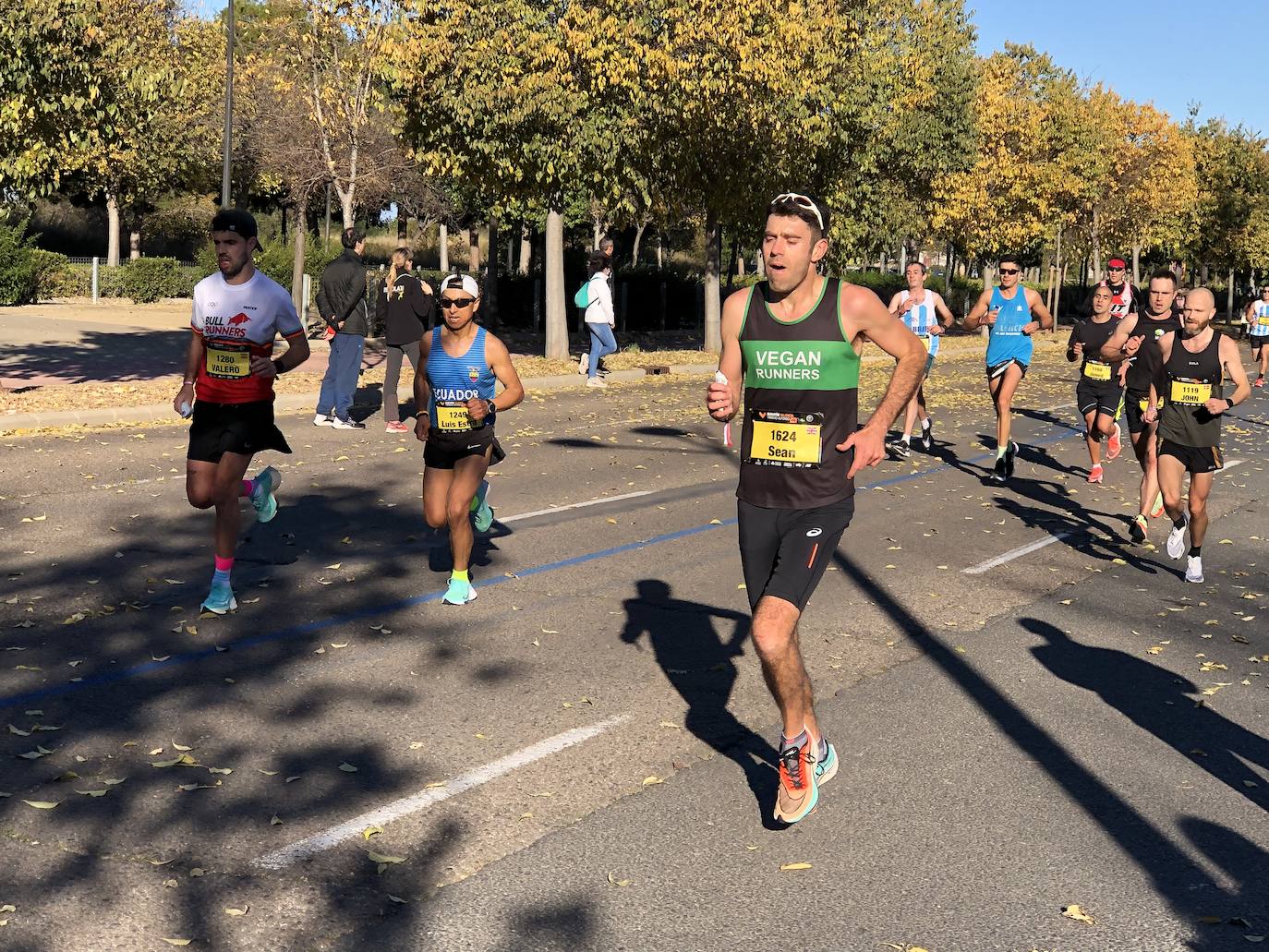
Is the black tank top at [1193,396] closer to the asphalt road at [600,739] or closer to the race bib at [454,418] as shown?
the asphalt road at [600,739]

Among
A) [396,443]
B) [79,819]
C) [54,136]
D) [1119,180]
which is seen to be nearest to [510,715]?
[79,819]

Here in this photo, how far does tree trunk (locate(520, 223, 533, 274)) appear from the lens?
134 feet

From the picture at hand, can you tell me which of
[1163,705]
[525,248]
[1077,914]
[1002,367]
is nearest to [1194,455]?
[1163,705]

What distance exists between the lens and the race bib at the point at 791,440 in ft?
16.5

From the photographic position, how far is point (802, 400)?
503cm

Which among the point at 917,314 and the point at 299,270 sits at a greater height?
the point at 299,270

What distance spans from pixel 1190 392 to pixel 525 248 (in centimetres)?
4303

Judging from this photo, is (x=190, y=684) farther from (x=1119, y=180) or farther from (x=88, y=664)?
(x=1119, y=180)

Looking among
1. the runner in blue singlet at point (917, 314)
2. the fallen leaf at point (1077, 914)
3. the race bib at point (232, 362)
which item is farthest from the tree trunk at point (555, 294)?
the fallen leaf at point (1077, 914)

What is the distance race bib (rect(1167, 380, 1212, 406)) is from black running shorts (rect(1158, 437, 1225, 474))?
0.29 m

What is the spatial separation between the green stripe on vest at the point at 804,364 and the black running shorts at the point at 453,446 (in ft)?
9.86

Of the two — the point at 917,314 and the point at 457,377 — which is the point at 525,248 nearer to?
the point at 917,314

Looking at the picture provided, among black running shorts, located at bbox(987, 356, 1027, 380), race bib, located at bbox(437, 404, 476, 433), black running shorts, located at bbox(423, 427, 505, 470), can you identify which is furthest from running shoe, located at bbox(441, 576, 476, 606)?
black running shorts, located at bbox(987, 356, 1027, 380)

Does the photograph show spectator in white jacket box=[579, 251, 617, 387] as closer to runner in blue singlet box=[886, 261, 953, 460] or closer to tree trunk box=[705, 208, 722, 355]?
runner in blue singlet box=[886, 261, 953, 460]
